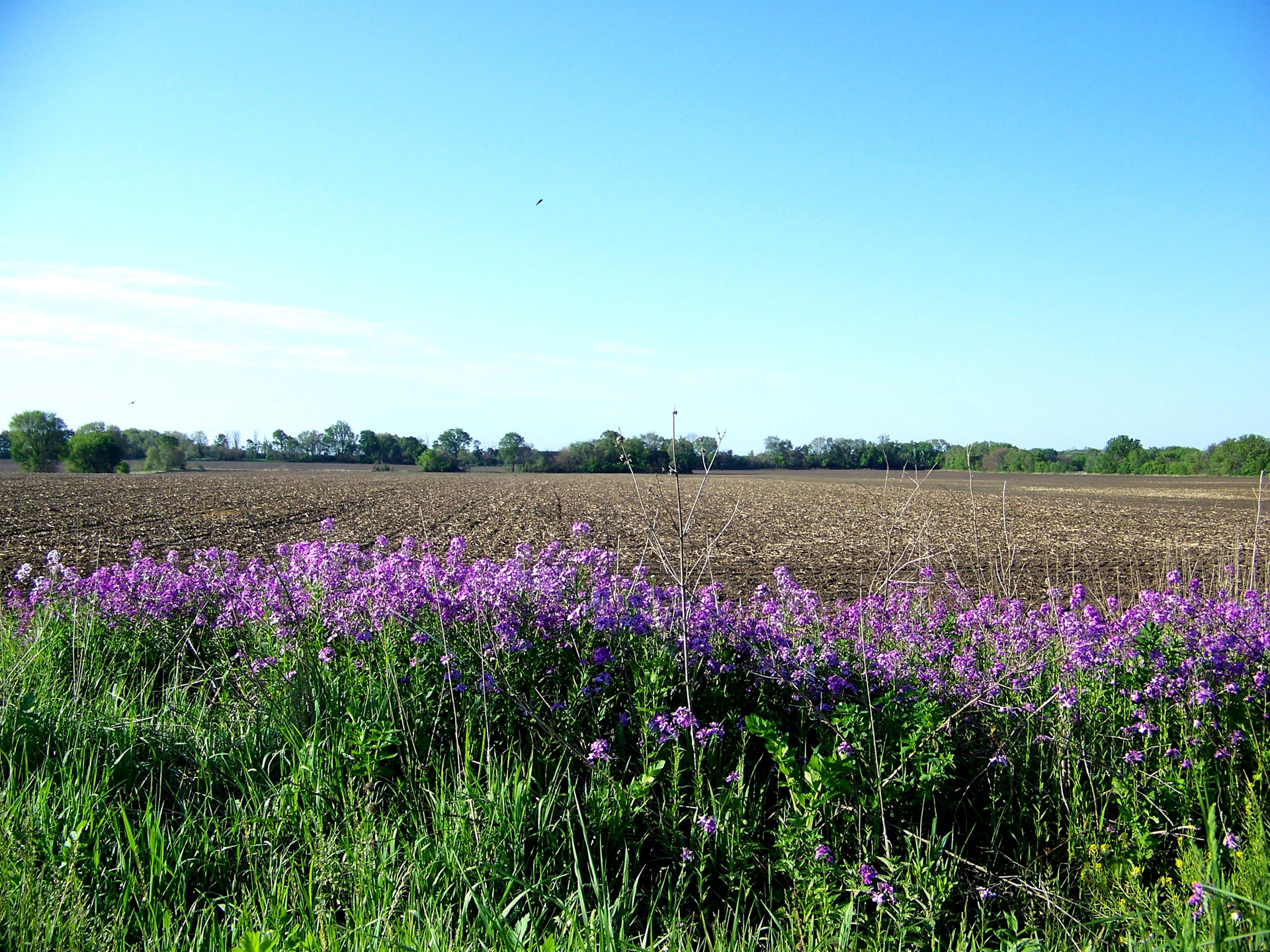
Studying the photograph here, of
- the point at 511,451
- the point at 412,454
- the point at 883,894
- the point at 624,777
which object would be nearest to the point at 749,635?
the point at 624,777

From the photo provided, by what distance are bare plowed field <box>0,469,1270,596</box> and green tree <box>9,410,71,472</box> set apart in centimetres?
4587

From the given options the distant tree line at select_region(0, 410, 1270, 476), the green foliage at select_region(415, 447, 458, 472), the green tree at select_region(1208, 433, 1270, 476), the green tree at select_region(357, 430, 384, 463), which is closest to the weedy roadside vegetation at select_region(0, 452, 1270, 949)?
the distant tree line at select_region(0, 410, 1270, 476)

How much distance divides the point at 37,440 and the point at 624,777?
10449 centimetres

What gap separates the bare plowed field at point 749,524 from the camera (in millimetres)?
12359

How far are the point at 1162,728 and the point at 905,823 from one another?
1.58 meters

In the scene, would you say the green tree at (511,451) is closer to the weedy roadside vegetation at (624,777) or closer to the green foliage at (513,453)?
the green foliage at (513,453)

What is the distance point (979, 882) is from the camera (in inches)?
136

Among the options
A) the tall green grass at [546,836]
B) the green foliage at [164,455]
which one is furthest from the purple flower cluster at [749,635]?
the green foliage at [164,455]

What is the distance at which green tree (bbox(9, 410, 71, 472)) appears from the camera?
275ft

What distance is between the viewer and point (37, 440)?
84500 millimetres

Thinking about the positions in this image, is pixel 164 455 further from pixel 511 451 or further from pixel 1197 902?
pixel 1197 902

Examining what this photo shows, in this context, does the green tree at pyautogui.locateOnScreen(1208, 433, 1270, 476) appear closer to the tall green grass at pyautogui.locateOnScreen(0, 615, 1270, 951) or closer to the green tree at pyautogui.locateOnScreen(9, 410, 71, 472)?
the tall green grass at pyautogui.locateOnScreen(0, 615, 1270, 951)

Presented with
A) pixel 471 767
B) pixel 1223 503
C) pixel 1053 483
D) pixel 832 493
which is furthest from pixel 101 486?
pixel 1053 483

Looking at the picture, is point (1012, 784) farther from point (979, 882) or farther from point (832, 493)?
point (832, 493)
